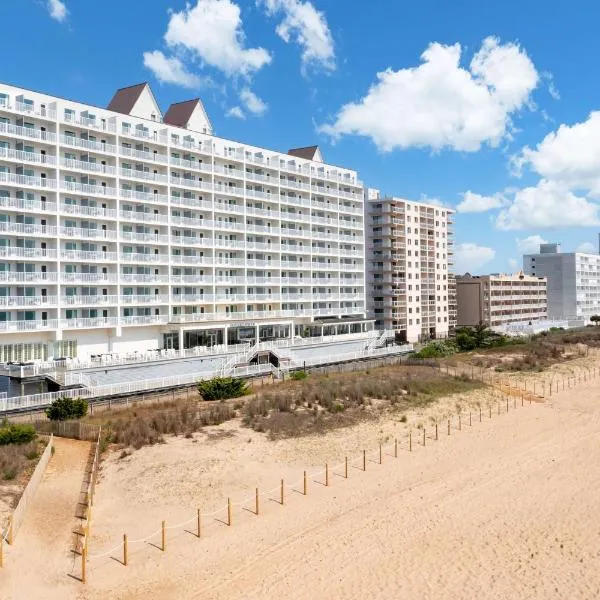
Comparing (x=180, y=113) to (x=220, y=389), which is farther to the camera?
(x=180, y=113)

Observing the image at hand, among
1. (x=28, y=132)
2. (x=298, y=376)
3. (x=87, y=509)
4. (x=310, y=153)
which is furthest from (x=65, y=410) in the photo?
(x=310, y=153)

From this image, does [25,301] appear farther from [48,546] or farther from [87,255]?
[48,546]

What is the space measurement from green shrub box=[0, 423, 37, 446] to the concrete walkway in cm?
329

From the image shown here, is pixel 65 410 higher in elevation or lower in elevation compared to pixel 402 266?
lower

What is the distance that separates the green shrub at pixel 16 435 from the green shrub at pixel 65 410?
5.97 m

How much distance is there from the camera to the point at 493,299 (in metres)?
116

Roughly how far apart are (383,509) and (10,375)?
3063cm

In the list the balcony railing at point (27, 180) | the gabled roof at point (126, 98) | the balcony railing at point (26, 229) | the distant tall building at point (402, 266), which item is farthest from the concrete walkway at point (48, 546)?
the distant tall building at point (402, 266)

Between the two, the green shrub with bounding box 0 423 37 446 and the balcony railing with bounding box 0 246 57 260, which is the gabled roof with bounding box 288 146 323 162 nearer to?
the balcony railing with bounding box 0 246 57 260

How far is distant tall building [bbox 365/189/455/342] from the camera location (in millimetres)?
92500

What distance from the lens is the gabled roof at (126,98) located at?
5950cm

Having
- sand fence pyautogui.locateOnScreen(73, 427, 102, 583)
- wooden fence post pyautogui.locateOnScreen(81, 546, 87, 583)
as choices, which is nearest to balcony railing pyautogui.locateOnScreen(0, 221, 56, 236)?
sand fence pyautogui.locateOnScreen(73, 427, 102, 583)

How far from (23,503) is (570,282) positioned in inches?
5882

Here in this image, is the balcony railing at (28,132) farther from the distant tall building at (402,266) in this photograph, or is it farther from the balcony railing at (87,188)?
the distant tall building at (402,266)
